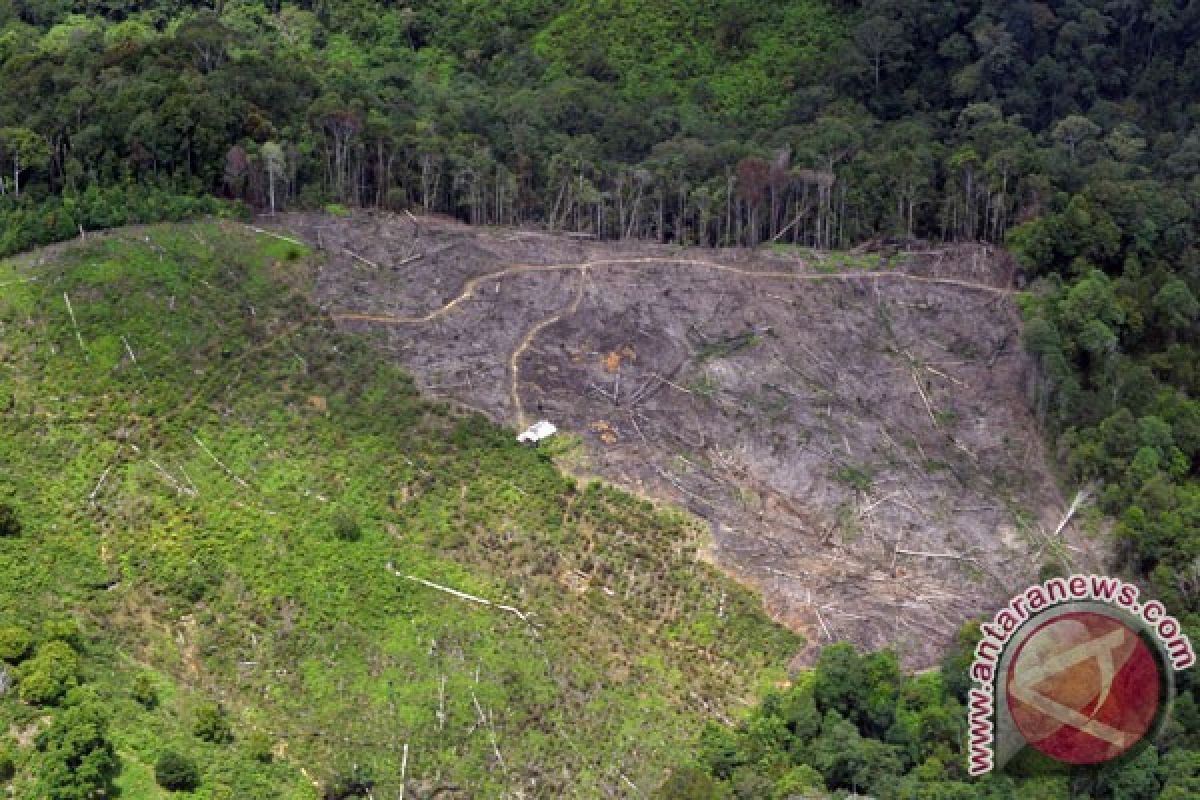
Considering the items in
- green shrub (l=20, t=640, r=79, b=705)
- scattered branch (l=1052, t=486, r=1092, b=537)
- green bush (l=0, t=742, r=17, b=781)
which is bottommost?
scattered branch (l=1052, t=486, r=1092, b=537)

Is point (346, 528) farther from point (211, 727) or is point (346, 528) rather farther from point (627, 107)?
point (627, 107)

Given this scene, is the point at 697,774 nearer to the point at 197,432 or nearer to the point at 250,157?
the point at 197,432

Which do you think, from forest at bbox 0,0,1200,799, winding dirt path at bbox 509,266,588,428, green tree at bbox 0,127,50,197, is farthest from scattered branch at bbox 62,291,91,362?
winding dirt path at bbox 509,266,588,428

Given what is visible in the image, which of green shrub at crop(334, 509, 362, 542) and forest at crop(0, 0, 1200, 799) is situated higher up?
forest at crop(0, 0, 1200, 799)

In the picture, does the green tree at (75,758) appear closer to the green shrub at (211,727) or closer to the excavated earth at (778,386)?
the green shrub at (211,727)

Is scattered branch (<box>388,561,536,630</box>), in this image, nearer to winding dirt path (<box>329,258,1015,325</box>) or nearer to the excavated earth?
the excavated earth

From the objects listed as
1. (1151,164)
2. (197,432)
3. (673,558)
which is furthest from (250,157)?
(1151,164)

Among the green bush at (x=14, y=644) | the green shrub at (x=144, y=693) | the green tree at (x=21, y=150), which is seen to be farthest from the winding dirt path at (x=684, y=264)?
the green bush at (x=14, y=644)
